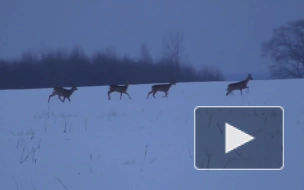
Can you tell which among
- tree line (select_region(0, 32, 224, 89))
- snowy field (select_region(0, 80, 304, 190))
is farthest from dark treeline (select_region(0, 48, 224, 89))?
snowy field (select_region(0, 80, 304, 190))

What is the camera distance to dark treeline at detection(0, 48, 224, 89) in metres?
30.3

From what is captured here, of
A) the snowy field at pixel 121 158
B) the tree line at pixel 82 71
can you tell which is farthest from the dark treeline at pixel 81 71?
the snowy field at pixel 121 158

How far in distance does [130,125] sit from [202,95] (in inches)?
213

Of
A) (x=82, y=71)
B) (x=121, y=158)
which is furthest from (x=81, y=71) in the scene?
(x=121, y=158)
